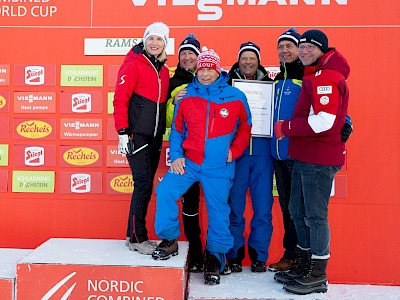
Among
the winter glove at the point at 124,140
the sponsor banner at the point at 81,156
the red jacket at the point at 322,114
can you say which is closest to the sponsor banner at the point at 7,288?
the winter glove at the point at 124,140

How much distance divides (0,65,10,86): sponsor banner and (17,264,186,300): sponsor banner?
1722mm

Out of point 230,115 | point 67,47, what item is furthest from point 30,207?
point 230,115

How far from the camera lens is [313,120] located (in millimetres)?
2125

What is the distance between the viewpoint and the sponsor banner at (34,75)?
3.37 m

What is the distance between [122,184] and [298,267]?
161 centimetres

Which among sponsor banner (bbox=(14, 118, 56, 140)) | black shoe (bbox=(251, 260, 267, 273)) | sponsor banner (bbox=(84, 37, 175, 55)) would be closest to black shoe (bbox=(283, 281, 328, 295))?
black shoe (bbox=(251, 260, 267, 273))

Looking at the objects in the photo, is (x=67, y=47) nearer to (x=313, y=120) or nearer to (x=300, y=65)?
(x=300, y=65)

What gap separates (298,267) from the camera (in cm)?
243

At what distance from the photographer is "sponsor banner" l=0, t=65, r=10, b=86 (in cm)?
340

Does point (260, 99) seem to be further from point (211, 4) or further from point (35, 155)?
point (35, 155)

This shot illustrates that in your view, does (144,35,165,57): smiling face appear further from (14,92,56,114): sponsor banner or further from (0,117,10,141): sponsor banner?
(0,117,10,141): sponsor banner

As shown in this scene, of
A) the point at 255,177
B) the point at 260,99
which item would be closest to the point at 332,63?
the point at 260,99

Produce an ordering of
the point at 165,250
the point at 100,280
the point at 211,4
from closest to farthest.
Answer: the point at 100,280 < the point at 165,250 < the point at 211,4

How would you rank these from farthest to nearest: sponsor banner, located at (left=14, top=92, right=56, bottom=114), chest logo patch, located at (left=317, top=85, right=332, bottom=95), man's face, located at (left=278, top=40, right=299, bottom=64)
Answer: sponsor banner, located at (left=14, top=92, right=56, bottom=114) < man's face, located at (left=278, top=40, right=299, bottom=64) < chest logo patch, located at (left=317, top=85, right=332, bottom=95)
